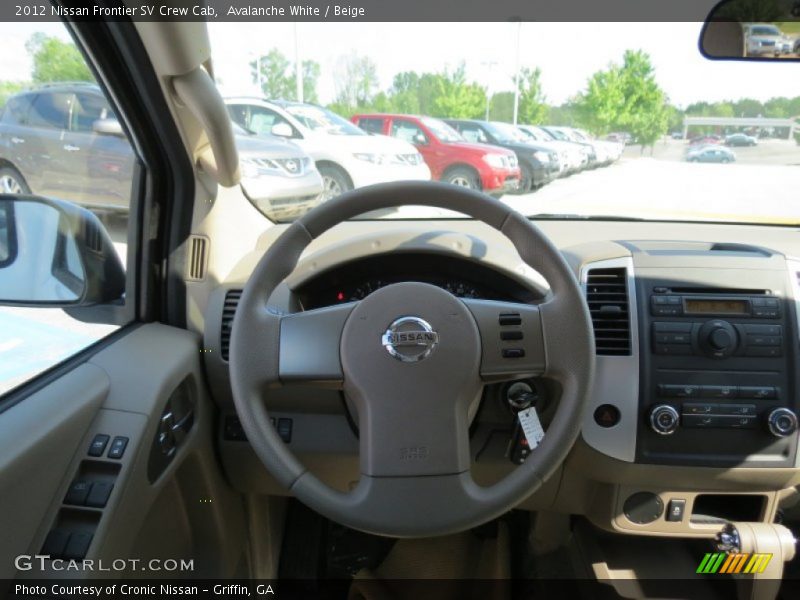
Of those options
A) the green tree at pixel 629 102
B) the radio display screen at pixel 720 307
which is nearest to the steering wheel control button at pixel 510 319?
the radio display screen at pixel 720 307

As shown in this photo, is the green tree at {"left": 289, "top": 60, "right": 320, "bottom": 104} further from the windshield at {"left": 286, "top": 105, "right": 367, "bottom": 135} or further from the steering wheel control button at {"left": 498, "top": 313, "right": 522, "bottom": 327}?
the steering wheel control button at {"left": 498, "top": 313, "right": 522, "bottom": 327}

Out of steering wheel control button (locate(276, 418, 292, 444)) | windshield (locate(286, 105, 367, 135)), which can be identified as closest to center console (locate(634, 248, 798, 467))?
steering wheel control button (locate(276, 418, 292, 444))

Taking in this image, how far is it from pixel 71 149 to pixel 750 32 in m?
1.99

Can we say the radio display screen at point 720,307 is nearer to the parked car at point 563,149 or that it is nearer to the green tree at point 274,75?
the parked car at point 563,149

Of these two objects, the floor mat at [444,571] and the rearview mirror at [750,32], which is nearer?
the rearview mirror at [750,32]

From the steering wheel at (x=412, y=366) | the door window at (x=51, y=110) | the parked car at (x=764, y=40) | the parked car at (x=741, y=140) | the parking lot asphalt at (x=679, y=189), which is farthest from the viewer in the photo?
the parking lot asphalt at (x=679, y=189)

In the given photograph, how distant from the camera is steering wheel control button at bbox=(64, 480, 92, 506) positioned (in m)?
1.44

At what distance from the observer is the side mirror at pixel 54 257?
1632 millimetres

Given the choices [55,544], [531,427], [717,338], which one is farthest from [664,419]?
[55,544]

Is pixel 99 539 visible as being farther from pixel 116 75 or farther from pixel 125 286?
Answer: pixel 116 75

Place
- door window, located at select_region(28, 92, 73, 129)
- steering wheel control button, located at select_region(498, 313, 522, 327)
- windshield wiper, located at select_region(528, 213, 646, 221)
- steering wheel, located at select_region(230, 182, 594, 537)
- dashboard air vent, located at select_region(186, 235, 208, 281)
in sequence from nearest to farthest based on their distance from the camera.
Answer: steering wheel, located at select_region(230, 182, 594, 537)
steering wheel control button, located at select_region(498, 313, 522, 327)
door window, located at select_region(28, 92, 73, 129)
dashboard air vent, located at select_region(186, 235, 208, 281)
windshield wiper, located at select_region(528, 213, 646, 221)

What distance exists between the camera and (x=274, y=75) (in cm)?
225

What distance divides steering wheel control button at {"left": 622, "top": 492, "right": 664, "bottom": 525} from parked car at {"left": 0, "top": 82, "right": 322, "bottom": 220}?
1730 mm

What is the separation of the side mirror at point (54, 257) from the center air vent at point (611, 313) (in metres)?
1.52
